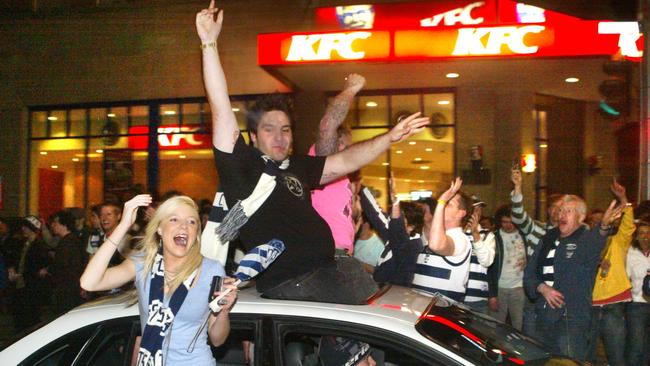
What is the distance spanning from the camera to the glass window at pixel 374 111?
14953mm

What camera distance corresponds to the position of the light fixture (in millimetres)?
14523

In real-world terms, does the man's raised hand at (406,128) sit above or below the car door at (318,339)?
above

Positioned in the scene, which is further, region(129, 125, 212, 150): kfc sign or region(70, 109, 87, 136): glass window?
region(70, 109, 87, 136): glass window

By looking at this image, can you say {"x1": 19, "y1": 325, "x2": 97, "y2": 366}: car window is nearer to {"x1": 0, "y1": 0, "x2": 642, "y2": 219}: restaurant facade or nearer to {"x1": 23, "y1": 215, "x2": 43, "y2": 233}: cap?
{"x1": 23, "y1": 215, "x2": 43, "y2": 233}: cap

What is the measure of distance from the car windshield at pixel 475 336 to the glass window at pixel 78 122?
47.3 ft

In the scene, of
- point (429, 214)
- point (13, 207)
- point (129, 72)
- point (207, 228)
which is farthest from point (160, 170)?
point (207, 228)

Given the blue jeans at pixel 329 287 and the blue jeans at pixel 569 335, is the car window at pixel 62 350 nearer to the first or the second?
the blue jeans at pixel 329 287

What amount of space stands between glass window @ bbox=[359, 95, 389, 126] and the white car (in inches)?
437

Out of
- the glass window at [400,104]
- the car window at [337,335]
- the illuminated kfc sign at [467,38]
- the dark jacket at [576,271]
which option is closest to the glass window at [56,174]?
the illuminated kfc sign at [467,38]

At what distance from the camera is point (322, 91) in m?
14.9

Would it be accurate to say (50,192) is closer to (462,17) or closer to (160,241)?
(462,17)

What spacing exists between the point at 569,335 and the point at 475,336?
3.18 metres

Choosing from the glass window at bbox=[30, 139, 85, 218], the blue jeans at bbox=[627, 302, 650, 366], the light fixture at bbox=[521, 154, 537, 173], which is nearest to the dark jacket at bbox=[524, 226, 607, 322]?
the blue jeans at bbox=[627, 302, 650, 366]

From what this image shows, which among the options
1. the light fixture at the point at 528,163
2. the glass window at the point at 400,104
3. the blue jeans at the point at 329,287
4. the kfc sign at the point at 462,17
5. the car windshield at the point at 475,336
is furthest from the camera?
the glass window at the point at 400,104
